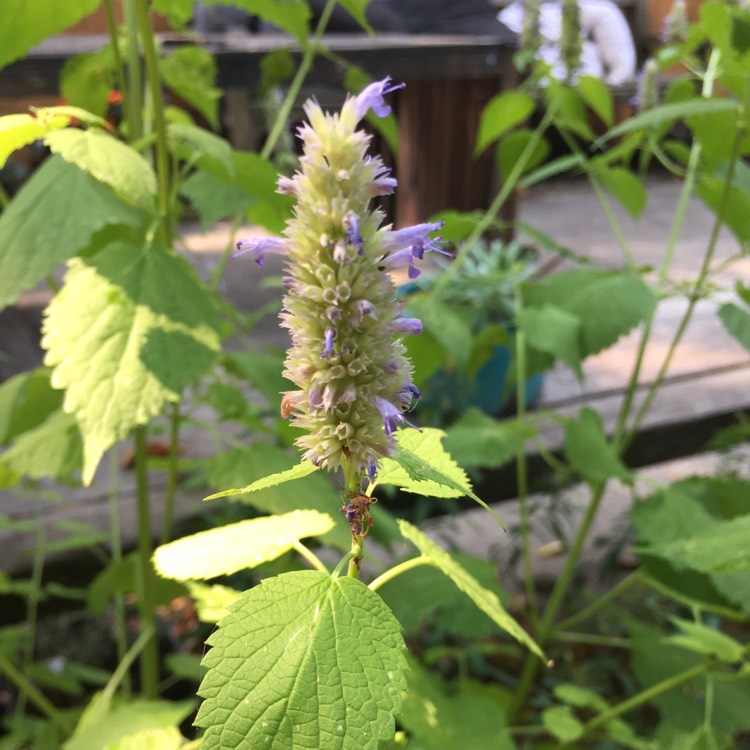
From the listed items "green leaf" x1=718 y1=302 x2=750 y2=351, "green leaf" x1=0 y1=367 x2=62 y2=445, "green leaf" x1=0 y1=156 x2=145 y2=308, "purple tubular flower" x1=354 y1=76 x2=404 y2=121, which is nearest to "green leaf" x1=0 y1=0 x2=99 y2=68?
"green leaf" x1=0 y1=156 x2=145 y2=308

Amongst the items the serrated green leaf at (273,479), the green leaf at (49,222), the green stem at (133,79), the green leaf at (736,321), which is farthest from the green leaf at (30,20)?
the green leaf at (736,321)

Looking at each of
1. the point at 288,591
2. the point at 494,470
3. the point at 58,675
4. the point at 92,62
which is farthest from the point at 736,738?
the point at 92,62

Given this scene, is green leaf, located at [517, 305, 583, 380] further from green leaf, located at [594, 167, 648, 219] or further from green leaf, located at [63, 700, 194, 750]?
green leaf, located at [63, 700, 194, 750]

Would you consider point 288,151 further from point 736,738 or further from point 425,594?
point 736,738

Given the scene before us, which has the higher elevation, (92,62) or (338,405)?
(92,62)

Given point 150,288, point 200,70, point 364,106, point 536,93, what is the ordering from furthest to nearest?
point 536,93
point 200,70
point 150,288
point 364,106

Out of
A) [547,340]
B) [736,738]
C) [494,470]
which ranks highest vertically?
[547,340]

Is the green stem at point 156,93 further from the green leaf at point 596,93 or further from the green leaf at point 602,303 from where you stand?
the green leaf at point 596,93
